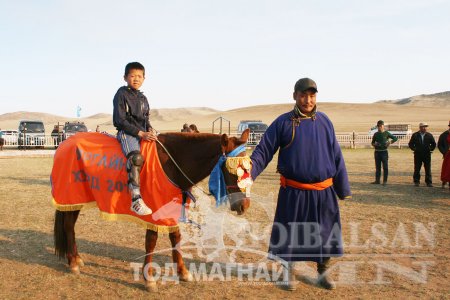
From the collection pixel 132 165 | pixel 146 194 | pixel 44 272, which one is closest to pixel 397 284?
pixel 146 194

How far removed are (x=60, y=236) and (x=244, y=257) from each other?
2648 mm

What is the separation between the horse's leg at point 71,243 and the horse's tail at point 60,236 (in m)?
0.08

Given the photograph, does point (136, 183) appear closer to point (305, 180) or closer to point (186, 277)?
point (186, 277)

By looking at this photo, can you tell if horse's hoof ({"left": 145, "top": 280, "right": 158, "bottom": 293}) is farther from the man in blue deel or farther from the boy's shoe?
the man in blue deel

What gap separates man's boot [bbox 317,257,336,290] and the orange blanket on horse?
1.89 metres

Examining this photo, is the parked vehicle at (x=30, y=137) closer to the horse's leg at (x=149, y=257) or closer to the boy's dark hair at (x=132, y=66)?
the boy's dark hair at (x=132, y=66)

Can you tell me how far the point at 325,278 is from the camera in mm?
4539

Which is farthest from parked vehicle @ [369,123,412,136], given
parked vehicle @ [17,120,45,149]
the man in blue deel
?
the man in blue deel

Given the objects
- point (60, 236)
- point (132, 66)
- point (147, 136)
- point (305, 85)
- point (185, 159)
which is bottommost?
point (60, 236)

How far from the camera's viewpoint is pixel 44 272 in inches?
196

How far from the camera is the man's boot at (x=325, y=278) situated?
14.6 feet

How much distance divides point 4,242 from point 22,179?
7.75 m

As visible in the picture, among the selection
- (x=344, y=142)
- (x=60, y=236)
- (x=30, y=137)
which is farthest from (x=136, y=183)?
(x=30, y=137)

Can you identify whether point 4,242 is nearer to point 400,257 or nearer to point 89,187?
point 89,187
